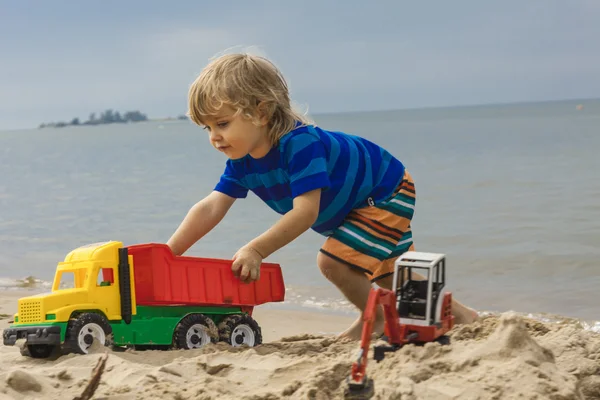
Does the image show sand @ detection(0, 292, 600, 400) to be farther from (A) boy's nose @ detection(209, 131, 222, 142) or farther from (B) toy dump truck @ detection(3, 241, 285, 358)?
(A) boy's nose @ detection(209, 131, 222, 142)

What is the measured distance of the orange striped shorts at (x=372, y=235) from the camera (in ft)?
11.0

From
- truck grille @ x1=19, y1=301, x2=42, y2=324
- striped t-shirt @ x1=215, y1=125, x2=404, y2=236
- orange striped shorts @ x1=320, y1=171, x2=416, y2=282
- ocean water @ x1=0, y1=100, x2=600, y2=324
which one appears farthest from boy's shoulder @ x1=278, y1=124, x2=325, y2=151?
ocean water @ x1=0, y1=100, x2=600, y2=324

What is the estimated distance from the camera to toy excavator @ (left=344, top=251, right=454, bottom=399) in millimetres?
2371

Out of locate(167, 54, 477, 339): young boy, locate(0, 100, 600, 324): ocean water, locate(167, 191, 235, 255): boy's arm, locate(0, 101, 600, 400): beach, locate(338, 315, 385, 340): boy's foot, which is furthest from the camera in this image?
locate(0, 100, 600, 324): ocean water

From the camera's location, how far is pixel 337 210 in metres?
3.35

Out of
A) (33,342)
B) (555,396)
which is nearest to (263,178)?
(33,342)

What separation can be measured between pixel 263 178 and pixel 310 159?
0.32 meters

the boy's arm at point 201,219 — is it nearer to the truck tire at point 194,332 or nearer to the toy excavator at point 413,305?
the truck tire at point 194,332

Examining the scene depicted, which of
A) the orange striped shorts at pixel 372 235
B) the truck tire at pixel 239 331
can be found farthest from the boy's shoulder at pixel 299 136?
the truck tire at pixel 239 331

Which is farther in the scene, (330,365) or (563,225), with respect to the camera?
(563,225)

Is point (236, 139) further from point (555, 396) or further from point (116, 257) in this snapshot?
point (555, 396)

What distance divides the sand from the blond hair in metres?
0.93

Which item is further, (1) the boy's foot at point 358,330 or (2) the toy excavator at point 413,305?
(1) the boy's foot at point 358,330

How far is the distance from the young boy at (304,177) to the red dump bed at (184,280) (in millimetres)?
111
